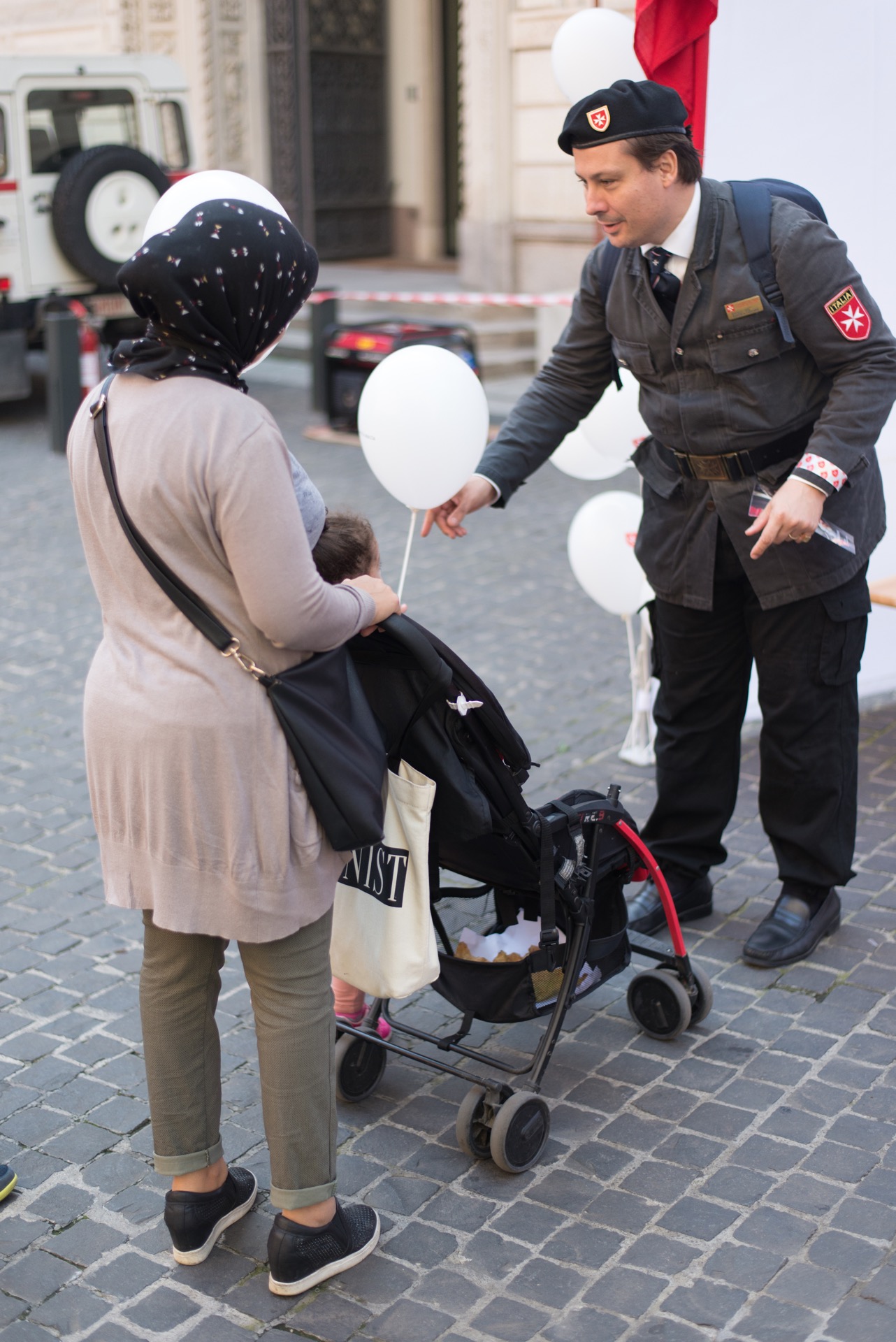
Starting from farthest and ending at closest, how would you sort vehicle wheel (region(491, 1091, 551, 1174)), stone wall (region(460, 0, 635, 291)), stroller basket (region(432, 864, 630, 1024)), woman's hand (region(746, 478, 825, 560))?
stone wall (region(460, 0, 635, 291))
woman's hand (region(746, 478, 825, 560))
stroller basket (region(432, 864, 630, 1024))
vehicle wheel (region(491, 1091, 551, 1174))

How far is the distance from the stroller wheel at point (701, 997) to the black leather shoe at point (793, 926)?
350 mm

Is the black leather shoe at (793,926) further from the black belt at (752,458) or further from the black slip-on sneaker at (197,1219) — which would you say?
the black slip-on sneaker at (197,1219)

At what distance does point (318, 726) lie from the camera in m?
2.42

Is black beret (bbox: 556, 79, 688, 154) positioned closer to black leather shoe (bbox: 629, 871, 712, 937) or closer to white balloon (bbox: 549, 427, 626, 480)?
white balloon (bbox: 549, 427, 626, 480)

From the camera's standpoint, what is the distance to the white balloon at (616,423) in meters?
4.51

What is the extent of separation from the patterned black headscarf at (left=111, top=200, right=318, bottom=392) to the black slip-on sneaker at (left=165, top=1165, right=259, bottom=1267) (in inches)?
59.6

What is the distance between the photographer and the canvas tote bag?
2758 millimetres

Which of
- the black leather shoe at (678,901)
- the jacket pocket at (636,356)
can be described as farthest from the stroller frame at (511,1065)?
the jacket pocket at (636,356)

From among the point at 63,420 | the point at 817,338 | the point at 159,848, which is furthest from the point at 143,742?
the point at 63,420

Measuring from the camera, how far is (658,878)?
335 centimetres

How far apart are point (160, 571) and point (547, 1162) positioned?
5.11 ft

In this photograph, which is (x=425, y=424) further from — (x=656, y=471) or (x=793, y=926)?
(x=793, y=926)

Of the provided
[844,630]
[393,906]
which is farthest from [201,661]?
[844,630]

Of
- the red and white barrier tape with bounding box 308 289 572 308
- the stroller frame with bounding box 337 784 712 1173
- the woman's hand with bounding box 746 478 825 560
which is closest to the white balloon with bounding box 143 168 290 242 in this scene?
the woman's hand with bounding box 746 478 825 560
